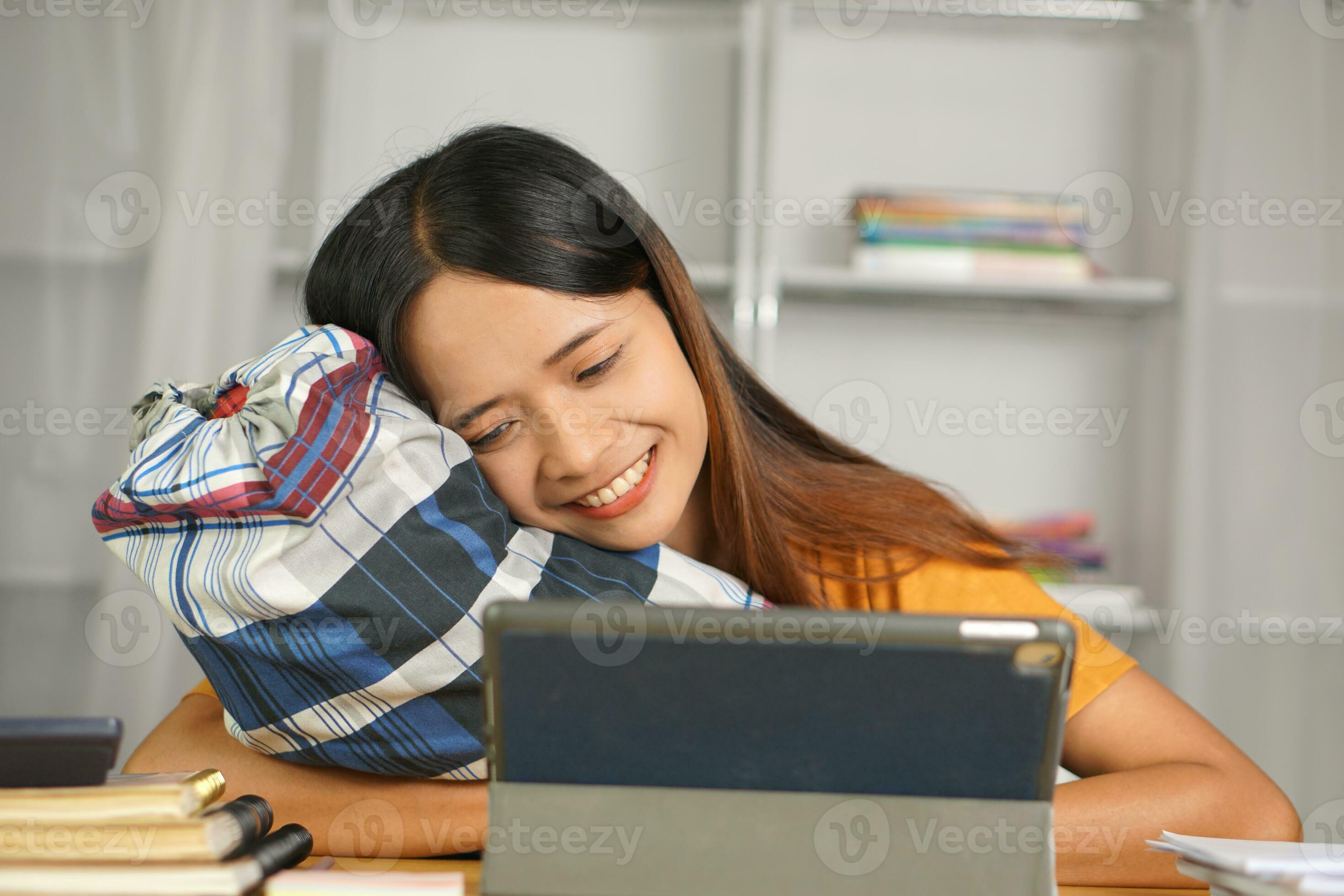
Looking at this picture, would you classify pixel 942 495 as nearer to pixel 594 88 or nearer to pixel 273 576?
pixel 273 576

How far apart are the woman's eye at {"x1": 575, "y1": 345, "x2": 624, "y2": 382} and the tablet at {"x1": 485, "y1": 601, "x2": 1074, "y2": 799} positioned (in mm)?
552

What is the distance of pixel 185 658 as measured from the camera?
1941 millimetres

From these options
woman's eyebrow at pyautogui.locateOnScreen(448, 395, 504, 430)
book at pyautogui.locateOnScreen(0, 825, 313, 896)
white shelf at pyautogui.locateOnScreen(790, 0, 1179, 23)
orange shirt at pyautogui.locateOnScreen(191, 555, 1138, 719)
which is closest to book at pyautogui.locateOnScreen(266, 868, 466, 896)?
book at pyautogui.locateOnScreen(0, 825, 313, 896)

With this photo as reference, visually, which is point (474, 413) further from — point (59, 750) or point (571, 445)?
point (59, 750)

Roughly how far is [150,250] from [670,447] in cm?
126

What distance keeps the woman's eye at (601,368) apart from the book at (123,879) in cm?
61

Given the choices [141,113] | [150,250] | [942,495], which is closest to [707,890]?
[942,495]

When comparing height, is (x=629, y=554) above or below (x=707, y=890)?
above

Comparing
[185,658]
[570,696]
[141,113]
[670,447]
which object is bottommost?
[185,658]

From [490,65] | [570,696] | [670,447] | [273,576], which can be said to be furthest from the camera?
[490,65]

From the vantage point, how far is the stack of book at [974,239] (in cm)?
214

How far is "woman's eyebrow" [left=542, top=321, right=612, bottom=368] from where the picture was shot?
1.04 metres

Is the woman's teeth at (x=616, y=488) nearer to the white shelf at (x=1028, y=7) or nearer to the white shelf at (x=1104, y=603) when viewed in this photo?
the white shelf at (x=1104, y=603)

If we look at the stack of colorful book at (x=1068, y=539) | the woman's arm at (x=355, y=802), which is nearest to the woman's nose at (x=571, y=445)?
the woman's arm at (x=355, y=802)
